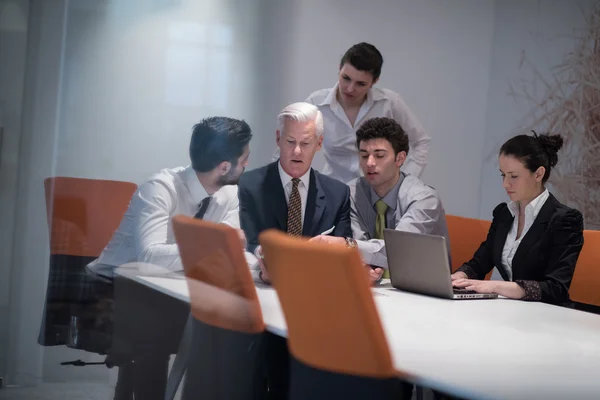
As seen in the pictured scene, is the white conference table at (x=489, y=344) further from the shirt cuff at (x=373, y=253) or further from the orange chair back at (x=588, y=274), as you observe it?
the orange chair back at (x=588, y=274)

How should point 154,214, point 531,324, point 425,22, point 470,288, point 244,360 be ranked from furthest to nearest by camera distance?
point 425,22 < point 154,214 < point 470,288 < point 244,360 < point 531,324

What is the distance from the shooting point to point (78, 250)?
3438 mm

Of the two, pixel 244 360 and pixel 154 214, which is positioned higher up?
pixel 154 214

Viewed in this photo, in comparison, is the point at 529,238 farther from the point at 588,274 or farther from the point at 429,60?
the point at 429,60

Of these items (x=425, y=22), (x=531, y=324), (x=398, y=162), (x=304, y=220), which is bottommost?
(x=531, y=324)

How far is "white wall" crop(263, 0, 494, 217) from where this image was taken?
3879mm

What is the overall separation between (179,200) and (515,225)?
1.51 metres

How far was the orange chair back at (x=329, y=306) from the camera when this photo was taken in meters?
1.76

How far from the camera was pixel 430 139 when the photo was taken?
4.34 m

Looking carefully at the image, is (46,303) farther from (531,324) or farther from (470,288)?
(531,324)

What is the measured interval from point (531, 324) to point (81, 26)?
7.49 feet

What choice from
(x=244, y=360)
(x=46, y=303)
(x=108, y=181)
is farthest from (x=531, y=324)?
(x=46, y=303)

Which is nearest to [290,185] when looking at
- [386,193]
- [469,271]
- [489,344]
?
[386,193]

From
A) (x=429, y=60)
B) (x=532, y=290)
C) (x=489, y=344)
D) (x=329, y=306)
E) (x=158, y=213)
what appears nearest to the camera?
(x=329, y=306)
